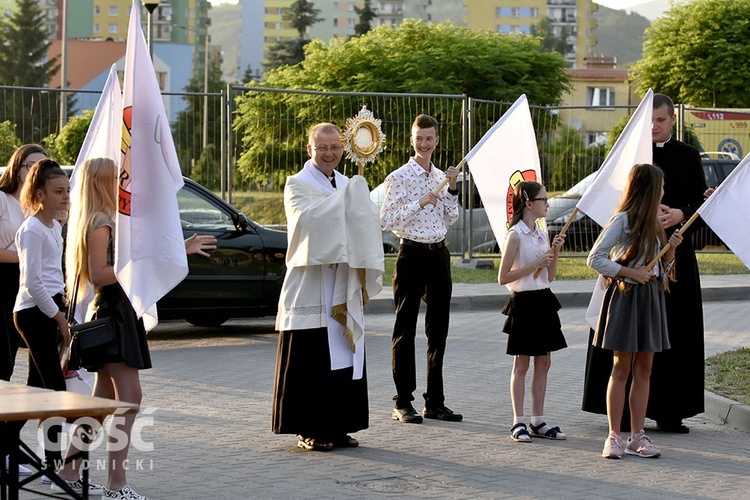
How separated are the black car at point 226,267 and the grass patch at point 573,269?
4703mm

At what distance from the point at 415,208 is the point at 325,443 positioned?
76.5 inches

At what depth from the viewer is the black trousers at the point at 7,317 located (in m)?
7.16

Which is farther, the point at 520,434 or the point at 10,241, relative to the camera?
the point at 520,434

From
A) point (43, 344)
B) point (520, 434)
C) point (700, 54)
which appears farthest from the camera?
point (700, 54)

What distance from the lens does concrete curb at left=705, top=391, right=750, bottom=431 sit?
8.78 meters

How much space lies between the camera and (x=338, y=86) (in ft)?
208

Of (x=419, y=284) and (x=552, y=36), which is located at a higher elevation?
(x=552, y=36)

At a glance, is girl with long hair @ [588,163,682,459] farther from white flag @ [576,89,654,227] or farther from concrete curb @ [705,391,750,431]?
concrete curb @ [705,391,750,431]

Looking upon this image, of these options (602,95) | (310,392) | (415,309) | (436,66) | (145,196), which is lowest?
(310,392)

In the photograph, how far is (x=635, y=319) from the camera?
759 cm

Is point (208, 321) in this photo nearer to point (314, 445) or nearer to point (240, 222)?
point (240, 222)

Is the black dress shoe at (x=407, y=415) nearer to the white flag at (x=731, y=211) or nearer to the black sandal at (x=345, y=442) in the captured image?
the black sandal at (x=345, y=442)

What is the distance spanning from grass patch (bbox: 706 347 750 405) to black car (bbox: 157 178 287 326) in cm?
460

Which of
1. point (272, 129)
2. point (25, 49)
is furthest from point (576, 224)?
point (25, 49)
